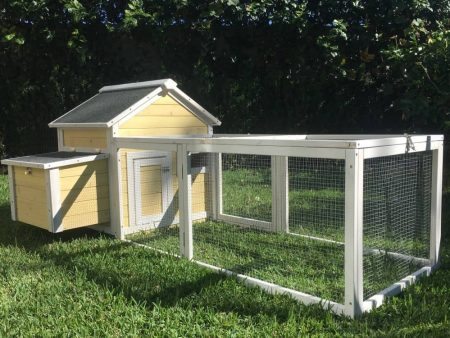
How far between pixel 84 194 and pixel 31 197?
43cm

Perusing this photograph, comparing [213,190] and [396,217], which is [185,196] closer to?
[213,190]

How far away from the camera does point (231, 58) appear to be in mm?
7453

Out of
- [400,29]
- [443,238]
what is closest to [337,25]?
[400,29]

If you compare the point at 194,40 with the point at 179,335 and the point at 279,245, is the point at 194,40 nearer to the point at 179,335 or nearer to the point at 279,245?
the point at 279,245

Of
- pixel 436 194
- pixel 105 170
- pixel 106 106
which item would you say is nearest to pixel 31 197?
pixel 105 170

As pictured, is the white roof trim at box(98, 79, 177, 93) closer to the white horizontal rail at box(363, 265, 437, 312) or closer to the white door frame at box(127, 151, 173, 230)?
the white door frame at box(127, 151, 173, 230)

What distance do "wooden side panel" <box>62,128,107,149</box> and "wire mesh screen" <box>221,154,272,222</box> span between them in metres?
1.05

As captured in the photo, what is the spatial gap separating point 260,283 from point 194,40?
214 inches

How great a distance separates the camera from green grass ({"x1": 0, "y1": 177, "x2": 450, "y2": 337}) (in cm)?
232

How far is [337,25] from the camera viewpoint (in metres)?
6.39

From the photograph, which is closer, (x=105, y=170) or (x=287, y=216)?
(x=105, y=170)

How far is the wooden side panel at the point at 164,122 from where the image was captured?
410cm

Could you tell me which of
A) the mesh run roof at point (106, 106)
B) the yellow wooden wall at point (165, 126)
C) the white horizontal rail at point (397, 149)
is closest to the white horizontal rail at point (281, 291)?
the white horizontal rail at point (397, 149)

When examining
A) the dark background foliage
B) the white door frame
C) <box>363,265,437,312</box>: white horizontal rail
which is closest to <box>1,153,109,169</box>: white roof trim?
the white door frame
